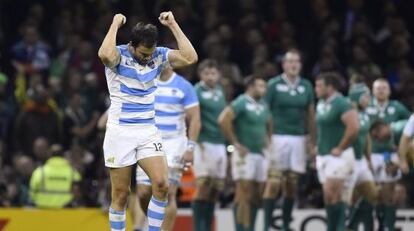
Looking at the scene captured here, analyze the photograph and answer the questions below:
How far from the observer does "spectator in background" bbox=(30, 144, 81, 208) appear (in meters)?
20.5

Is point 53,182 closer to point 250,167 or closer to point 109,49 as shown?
point 250,167

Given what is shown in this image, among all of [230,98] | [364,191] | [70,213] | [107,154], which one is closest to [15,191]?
[70,213]

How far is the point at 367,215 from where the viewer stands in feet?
63.8

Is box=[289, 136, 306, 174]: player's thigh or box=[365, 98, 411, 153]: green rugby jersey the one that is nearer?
box=[289, 136, 306, 174]: player's thigh

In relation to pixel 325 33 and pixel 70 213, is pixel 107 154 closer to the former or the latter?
pixel 70 213

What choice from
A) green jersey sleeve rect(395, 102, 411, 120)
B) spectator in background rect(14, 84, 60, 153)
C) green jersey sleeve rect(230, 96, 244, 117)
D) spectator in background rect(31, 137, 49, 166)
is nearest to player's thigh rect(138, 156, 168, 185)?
green jersey sleeve rect(230, 96, 244, 117)

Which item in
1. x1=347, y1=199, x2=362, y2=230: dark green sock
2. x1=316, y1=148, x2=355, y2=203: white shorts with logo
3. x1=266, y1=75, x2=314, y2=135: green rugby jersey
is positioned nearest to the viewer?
x1=316, y1=148, x2=355, y2=203: white shorts with logo

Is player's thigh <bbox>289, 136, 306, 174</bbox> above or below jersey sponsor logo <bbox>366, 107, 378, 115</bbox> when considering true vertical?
below

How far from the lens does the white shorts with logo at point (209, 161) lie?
19.2 meters

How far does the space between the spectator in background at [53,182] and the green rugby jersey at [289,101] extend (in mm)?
3375

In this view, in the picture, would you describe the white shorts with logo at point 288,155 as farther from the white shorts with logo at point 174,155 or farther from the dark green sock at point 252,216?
the white shorts with logo at point 174,155

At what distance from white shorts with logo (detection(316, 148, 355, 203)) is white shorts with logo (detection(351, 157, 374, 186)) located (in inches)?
20.7

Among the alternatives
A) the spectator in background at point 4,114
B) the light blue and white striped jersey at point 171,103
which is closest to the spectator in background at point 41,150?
the spectator in background at point 4,114

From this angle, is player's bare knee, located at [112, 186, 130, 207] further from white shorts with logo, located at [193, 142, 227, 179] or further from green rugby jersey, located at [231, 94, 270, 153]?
green rugby jersey, located at [231, 94, 270, 153]
